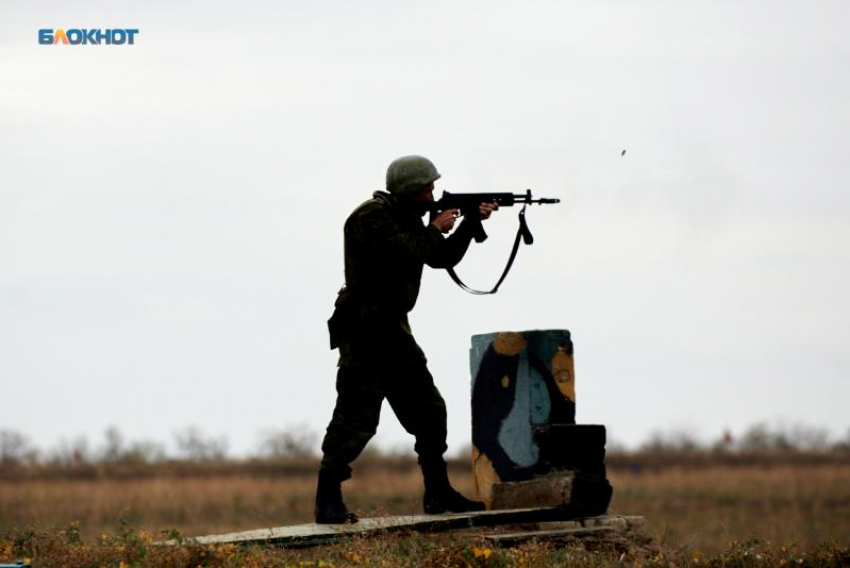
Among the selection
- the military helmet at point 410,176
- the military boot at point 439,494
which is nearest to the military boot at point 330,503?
the military boot at point 439,494

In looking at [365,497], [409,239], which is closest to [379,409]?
[409,239]

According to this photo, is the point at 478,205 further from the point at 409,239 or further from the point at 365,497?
the point at 365,497

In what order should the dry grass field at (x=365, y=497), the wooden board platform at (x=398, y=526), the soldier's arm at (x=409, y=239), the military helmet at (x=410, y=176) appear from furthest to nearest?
the dry grass field at (x=365, y=497) → the military helmet at (x=410, y=176) → the soldier's arm at (x=409, y=239) → the wooden board platform at (x=398, y=526)

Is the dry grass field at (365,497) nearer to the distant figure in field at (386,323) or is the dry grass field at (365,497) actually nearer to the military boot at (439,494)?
the military boot at (439,494)

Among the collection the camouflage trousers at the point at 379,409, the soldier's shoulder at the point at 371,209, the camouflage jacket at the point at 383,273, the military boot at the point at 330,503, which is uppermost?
the soldier's shoulder at the point at 371,209

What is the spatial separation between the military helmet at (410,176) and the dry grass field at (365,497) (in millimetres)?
8245

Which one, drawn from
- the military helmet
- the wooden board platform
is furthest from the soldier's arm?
the wooden board platform

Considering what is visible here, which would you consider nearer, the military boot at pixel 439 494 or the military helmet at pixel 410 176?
the military helmet at pixel 410 176

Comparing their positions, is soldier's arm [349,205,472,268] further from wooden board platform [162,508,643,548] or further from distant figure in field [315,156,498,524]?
wooden board platform [162,508,643,548]

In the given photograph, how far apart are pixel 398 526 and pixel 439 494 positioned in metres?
0.88

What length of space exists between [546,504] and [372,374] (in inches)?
70.5

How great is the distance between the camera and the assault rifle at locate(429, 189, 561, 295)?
41.3 feet

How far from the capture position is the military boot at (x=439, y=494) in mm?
12883

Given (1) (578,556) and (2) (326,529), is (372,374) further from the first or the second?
(1) (578,556)
